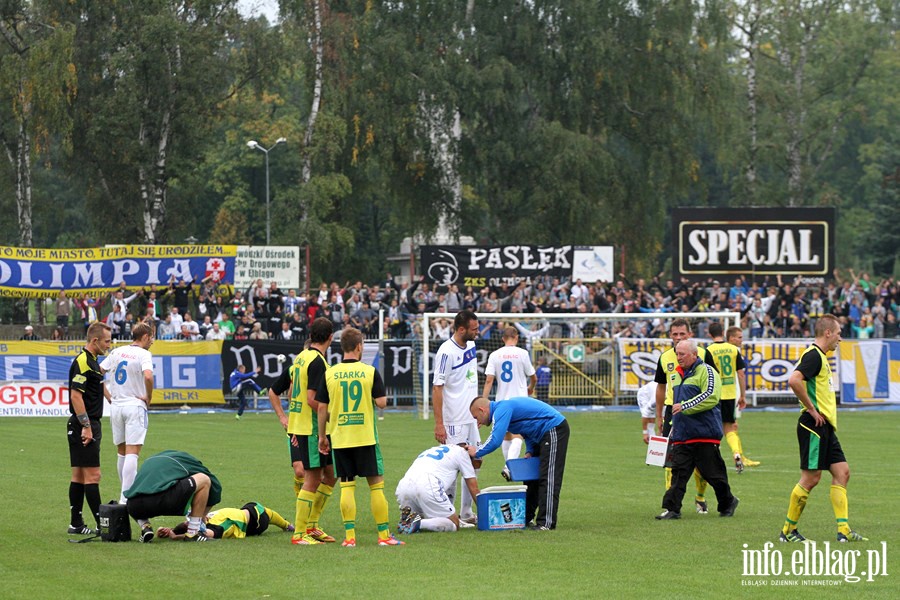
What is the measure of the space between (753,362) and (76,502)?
76.6ft

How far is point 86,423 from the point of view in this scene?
13102 millimetres

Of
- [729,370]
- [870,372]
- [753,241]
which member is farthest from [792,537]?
[753,241]

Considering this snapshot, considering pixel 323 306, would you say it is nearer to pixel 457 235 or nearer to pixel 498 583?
pixel 457 235

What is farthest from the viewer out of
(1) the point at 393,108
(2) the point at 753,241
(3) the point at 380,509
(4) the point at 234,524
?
(1) the point at 393,108

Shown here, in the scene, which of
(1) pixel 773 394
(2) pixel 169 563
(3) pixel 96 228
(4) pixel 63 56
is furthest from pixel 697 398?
(3) pixel 96 228

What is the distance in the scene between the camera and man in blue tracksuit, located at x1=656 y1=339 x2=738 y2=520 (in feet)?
46.8

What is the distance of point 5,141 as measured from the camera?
51.2 metres

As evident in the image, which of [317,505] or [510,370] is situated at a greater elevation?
[510,370]

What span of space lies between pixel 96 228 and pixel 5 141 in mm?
4764

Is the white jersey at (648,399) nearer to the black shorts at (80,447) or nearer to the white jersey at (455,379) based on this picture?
the white jersey at (455,379)

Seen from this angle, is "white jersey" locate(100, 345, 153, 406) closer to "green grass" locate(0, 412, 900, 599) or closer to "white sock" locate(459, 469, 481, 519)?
"green grass" locate(0, 412, 900, 599)

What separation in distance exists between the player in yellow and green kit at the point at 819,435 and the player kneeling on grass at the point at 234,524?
5.06 m

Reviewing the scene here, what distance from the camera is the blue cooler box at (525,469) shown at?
1355 centimetres

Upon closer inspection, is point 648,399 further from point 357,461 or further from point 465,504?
point 357,461
